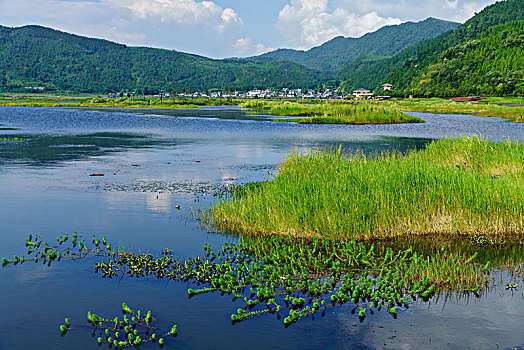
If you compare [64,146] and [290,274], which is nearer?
[290,274]

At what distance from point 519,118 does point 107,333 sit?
103 metres

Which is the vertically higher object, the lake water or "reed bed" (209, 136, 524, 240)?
"reed bed" (209, 136, 524, 240)

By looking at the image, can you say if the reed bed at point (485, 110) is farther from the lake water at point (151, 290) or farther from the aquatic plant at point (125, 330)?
the aquatic plant at point (125, 330)

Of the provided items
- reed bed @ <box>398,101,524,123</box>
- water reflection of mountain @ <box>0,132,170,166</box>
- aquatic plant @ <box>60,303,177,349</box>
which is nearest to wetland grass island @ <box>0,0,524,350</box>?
aquatic plant @ <box>60,303,177,349</box>

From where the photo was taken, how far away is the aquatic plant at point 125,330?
1010 centimetres

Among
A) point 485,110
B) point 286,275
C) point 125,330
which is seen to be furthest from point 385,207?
point 485,110

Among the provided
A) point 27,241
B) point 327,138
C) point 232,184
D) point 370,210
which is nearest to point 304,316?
point 370,210

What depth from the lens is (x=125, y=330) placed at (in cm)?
1050

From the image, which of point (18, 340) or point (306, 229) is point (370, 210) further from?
point (18, 340)

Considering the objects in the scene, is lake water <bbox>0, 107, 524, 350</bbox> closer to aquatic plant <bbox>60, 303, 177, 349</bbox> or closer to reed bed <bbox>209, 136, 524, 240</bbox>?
aquatic plant <bbox>60, 303, 177, 349</bbox>

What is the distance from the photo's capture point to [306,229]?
54.9ft

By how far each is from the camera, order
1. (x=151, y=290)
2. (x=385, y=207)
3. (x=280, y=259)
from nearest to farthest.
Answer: (x=151, y=290) < (x=280, y=259) < (x=385, y=207)

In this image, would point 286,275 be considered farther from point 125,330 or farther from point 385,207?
point 385,207

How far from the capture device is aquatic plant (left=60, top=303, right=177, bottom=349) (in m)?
10.1
